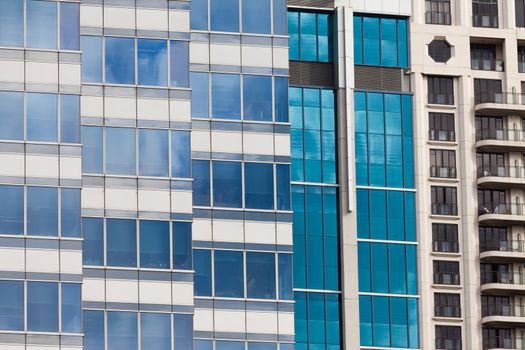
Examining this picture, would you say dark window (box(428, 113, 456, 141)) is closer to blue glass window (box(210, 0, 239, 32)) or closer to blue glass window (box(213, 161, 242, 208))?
blue glass window (box(210, 0, 239, 32))

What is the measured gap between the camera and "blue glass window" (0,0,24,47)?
10450cm

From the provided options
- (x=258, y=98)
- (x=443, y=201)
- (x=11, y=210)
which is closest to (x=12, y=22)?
(x=11, y=210)

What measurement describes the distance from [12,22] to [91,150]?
7361 millimetres

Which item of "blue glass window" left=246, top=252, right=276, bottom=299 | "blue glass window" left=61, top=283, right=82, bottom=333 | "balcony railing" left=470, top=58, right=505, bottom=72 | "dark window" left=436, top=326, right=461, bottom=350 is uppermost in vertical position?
"balcony railing" left=470, top=58, right=505, bottom=72

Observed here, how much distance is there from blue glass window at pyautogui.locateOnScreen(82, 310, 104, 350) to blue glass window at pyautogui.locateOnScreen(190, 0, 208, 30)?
2017cm

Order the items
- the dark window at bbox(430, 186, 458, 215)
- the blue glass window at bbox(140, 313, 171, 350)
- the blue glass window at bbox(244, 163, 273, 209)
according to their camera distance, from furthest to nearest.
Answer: the dark window at bbox(430, 186, 458, 215)
the blue glass window at bbox(244, 163, 273, 209)
the blue glass window at bbox(140, 313, 171, 350)

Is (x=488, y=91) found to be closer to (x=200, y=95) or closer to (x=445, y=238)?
(x=445, y=238)

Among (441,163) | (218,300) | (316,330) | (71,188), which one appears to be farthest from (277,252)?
(441,163)

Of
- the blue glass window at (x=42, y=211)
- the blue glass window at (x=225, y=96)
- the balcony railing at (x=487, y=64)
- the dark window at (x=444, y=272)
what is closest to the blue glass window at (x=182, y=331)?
the blue glass window at (x=42, y=211)

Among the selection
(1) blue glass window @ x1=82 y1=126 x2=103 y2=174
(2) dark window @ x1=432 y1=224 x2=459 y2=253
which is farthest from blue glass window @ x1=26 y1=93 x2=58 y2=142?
(2) dark window @ x1=432 y1=224 x2=459 y2=253

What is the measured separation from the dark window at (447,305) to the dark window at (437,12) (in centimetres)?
2029

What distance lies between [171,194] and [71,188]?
5.53 meters

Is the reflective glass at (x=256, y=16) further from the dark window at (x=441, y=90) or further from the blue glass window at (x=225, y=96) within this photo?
the dark window at (x=441, y=90)

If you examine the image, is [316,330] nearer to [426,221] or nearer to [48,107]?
[426,221]
